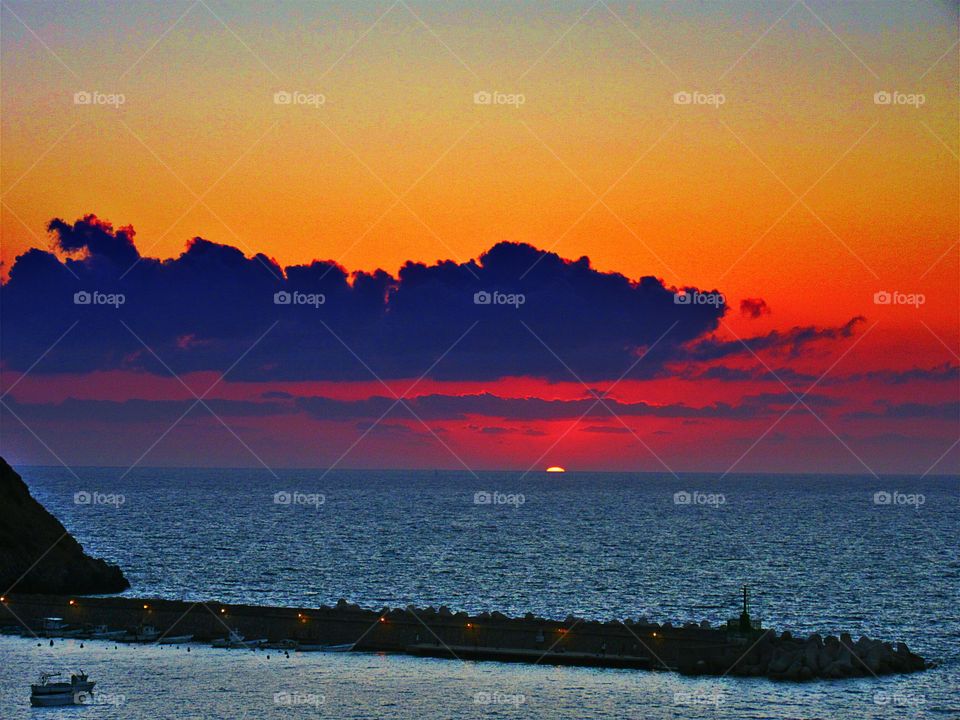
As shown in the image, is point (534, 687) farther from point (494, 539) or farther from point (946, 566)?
point (494, 539)

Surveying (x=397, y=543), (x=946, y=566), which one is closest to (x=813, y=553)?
(x=946, y=566)

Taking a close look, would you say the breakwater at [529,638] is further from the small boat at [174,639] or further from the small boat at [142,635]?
the small boat at [142,635]

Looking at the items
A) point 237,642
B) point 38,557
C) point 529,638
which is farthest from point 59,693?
point 38,557

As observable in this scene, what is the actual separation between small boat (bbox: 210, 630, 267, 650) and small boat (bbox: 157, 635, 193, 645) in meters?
2.02

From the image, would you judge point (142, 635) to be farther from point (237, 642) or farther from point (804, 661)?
point (804, 661)

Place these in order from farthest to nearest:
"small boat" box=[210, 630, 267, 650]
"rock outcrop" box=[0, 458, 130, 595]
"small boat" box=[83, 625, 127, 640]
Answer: "rock outcrop" box=[0, 458, 130, 595]
"small boat" box=[83, 625, 127, 640]
"small boat" box=[210, 630, 267, 650]

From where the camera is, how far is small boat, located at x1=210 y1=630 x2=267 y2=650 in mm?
72625

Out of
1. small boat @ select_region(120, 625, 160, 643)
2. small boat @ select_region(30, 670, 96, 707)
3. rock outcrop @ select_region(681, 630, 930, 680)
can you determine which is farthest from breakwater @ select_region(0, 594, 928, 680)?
small boat @ select_region(30, 670, 96, 707)

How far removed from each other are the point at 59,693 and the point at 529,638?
74.4ft

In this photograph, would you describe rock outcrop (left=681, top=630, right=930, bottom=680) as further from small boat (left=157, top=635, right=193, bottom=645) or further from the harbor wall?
small boat (left=157, top=635, right=193, bottom=645)

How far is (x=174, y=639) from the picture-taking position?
74.6 meters

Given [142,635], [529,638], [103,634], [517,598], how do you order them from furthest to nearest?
[517,598]
[103,634]
[142,635]
[529,638]

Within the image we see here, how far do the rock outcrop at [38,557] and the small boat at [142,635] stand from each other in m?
23.8

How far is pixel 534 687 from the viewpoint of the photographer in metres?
62.0
